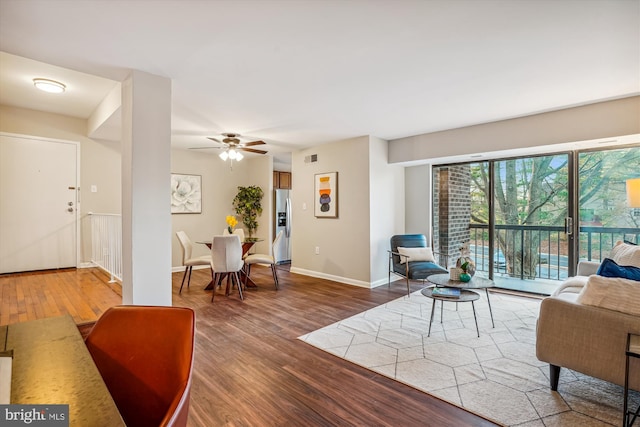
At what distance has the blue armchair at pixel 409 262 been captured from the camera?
4285mm

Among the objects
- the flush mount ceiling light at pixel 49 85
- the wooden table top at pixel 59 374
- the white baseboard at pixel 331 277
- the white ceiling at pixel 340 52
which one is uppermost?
the flush mount ceiling light at pixel 49 85

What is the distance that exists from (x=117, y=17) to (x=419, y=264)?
424 centimetres

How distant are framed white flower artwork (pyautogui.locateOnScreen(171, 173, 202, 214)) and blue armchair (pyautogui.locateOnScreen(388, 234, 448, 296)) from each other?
4.17 metres

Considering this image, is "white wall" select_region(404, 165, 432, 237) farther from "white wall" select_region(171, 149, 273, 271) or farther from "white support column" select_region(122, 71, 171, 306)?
"white support column" select_region(122, 71, 171, 306)

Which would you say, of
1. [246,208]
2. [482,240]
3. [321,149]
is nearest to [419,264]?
[482,240]

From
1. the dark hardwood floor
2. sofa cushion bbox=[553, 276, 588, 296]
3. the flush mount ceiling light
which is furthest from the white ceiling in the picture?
the dark hardwood floor

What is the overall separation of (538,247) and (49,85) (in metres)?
6.68

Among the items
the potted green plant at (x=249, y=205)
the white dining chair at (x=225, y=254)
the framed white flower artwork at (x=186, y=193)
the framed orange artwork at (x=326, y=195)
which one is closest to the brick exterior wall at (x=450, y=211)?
the framed orange artwork at (x=326, y=195)

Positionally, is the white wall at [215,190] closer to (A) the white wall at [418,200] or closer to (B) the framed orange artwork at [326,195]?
(B) the framed orange artwork at [326,195]

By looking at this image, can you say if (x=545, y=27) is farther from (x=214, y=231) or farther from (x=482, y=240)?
(x=214, y=231)

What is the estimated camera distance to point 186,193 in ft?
20.7

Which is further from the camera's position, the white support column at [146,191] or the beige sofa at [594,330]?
the white support column at [146,191]

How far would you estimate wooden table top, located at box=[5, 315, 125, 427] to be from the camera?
0.69 meters

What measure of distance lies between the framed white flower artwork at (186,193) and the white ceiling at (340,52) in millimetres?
2485
